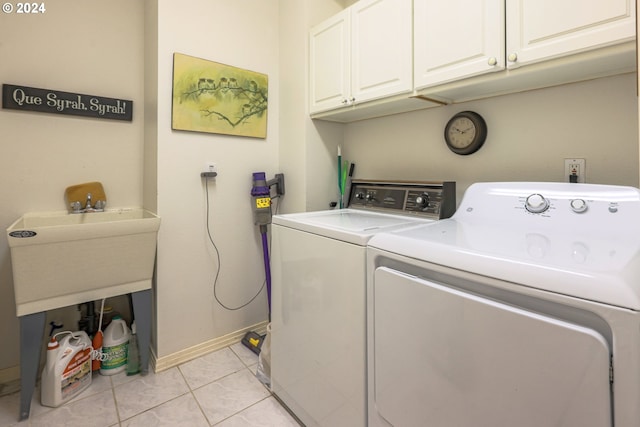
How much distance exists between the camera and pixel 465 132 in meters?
1.64

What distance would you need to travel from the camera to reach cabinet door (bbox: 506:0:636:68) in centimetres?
98

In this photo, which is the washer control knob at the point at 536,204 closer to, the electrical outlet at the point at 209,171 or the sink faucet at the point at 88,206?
the electrical outlet at the point at 209,171

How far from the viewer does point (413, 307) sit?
0.96 meters

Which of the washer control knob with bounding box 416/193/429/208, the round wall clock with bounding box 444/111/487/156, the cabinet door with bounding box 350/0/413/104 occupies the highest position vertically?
the cabinet door with bounding box 350/0/413/104

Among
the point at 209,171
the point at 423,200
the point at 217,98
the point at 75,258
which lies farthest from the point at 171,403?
Answer: the point at 217,98

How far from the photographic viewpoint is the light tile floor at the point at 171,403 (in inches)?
60.4

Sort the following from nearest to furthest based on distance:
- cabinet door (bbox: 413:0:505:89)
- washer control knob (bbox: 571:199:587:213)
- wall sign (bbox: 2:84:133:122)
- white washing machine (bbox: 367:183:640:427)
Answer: white washing machine (bbox: 367:183:640:427) → washer control knob (bbox: 571:199:587:213) → cabinet door (bbox: 413:0:505:89) → wall sign (bbox: 2:84:133:122)

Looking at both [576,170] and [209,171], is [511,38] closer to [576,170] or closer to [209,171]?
[576,170]

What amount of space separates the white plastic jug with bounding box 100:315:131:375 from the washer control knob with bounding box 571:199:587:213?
7.92 ft

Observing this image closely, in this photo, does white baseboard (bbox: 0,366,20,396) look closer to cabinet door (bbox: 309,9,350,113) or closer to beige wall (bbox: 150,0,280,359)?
beige wall (bbox: 150,0,280,359)

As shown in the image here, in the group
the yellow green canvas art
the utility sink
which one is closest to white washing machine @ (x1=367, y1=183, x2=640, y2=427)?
the utility sink

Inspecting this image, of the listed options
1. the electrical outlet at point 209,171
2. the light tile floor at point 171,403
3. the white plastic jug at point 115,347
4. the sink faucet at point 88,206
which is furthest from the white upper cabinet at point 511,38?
the white plastic jug at point 115,347

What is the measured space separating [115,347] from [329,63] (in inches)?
86.3

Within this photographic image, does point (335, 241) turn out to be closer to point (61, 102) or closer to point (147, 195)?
point (147, 195)
